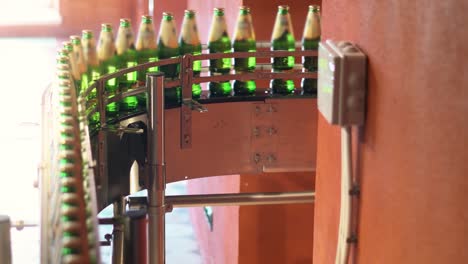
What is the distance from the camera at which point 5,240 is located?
0.96 metres

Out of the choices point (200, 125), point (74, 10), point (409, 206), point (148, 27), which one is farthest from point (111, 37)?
point (74, 10)

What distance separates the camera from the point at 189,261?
431cm

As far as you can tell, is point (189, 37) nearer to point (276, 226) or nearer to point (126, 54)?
point (126, 54)

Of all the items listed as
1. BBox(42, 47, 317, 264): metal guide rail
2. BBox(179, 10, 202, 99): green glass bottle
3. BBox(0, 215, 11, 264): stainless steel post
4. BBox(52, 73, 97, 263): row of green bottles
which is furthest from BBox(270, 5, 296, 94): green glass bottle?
BBox(0, 215, 11, 264): stainless steel post

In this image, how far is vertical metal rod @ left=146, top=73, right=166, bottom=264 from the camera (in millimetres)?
2027

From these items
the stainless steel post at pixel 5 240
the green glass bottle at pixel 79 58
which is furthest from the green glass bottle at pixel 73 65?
the stainless steel post at pixel 5 240

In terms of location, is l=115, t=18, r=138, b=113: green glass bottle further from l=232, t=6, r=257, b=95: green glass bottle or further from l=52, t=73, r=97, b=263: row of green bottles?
l=52, t=73, r=97, b=263: row of green bottles

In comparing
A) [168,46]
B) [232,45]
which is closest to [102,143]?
[168,46]

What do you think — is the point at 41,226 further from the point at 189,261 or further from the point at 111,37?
the point at 189,261

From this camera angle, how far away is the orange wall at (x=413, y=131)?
1.10m

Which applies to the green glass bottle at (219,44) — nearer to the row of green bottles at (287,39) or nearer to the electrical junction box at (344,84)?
the row of green bottles at (287,39)

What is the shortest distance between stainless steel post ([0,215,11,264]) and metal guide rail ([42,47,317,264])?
0.89 metres

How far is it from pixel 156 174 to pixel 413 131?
0.95 m

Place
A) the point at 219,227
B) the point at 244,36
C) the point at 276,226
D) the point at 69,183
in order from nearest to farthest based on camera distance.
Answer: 1. the point at 69,183
2. the point at 244,36
3. the point at 276,226
4. the point at 219,227
